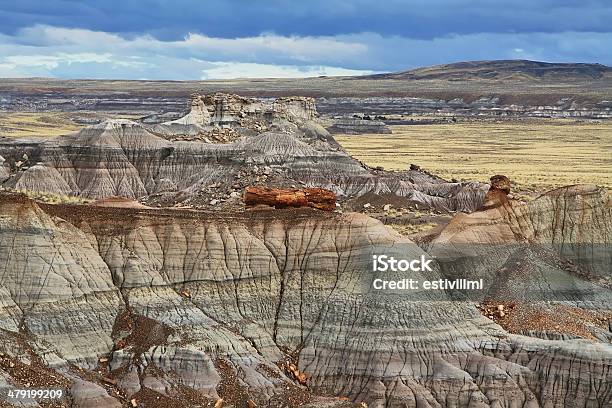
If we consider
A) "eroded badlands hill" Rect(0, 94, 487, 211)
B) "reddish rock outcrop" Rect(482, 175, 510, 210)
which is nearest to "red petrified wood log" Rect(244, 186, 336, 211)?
"reddish rock outcrop" Rect(482, 175, 510, 210)

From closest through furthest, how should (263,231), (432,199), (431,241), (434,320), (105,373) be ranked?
(105,373)
(434,320)
(263,231)
(431,241)
(432,199)

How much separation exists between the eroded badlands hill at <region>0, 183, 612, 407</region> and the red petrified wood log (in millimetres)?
5546

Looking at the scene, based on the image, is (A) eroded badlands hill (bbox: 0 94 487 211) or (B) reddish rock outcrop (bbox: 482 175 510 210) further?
(A) eroded badlands hill (bbox: 0 94 487 211)

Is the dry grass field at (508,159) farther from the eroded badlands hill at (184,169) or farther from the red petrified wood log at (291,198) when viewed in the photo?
the red petrified wood log at (291,198)

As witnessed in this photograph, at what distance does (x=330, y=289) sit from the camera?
39.7 m

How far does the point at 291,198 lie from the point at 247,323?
11.1 metres

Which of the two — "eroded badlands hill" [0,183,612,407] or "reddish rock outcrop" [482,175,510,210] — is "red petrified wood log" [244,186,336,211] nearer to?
"eroded badlands hill" [0,183,612,407]

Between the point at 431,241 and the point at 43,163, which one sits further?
the point at 43,163

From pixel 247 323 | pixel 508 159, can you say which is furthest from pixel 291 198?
pixel 508 159

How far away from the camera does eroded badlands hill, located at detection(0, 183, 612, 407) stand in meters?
35.3

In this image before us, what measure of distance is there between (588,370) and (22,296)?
71.0 feet

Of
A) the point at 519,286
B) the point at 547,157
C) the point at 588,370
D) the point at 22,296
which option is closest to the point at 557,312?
the point at 519,286

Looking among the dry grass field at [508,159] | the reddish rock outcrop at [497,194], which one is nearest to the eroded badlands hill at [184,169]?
the dry grass field at [508,159]

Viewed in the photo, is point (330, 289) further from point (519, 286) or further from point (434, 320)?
point (519, 286)
